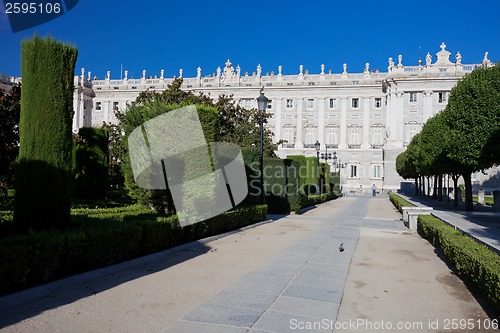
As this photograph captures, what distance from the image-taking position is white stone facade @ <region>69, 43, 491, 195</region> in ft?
197

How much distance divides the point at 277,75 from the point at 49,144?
64334 mm

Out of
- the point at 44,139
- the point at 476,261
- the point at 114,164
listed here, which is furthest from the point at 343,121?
the point at 44,139

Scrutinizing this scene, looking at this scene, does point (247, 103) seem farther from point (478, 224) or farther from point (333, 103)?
point (478, 224)

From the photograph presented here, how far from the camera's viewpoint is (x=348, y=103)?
6625 cm

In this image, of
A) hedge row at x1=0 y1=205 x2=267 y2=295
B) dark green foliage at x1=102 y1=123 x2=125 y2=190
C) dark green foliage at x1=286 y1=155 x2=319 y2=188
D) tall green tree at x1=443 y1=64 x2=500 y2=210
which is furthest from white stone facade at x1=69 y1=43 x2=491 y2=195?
hedge row at x1=0 y1=205 x2=267 y2=295

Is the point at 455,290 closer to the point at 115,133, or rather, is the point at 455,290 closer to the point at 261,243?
the point at 261,243

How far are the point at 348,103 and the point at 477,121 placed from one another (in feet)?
166

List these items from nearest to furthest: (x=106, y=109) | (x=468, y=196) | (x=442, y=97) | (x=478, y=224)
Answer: (x=478, y=224), (x=468, y=196), (x=442, y=97), (x=106, y=109)

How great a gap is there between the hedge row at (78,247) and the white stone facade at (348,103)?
172 ft

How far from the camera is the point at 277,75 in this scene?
226ft

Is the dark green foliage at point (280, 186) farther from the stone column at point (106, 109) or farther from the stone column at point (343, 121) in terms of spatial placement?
the stone column at point (106, 109)

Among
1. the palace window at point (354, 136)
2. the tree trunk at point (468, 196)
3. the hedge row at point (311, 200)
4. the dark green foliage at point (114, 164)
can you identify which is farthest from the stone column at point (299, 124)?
the tree trunk at point (468, 196)

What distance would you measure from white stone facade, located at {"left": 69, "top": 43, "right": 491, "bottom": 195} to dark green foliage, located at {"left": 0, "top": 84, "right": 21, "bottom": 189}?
51.7 m

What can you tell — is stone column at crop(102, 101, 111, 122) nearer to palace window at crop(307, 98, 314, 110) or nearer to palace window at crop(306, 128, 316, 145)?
palace window at crop(307, 98, 314, 110)
